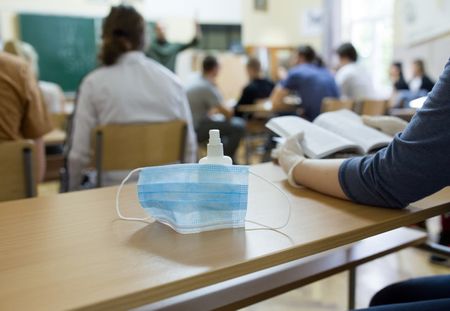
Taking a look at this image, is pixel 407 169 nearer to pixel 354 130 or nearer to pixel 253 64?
pixel 354 130

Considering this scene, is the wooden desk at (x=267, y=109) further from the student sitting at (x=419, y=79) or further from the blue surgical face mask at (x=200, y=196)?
the blue surgical face mask at (x=200, y=196)

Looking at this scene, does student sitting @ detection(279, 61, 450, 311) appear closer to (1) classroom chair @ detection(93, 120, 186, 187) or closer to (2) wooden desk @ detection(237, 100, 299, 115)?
(1) classroom chair @ detection(93, 120, 186, 187)

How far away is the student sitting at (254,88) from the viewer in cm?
506

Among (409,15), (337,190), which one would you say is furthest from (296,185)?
(409,15)

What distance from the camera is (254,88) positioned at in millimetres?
5090

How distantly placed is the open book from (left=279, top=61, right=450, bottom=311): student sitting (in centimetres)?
16

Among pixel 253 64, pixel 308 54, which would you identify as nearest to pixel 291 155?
pixel 308 54

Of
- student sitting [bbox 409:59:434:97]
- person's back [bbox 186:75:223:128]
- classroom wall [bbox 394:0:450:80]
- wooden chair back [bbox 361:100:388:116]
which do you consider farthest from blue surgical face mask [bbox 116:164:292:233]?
student sitting [bbox 409:59:434:97]

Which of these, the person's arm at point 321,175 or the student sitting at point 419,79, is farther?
the student sitting at point 419,79

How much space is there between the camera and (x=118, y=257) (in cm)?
65

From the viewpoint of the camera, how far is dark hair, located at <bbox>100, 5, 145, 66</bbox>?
216 centimetres

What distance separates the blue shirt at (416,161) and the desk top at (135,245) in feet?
0.14

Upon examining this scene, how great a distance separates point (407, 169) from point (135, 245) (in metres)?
0.44

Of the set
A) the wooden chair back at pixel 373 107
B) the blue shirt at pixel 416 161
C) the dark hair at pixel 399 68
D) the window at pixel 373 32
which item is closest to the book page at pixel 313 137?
the blue shirt at pixel 416 161
